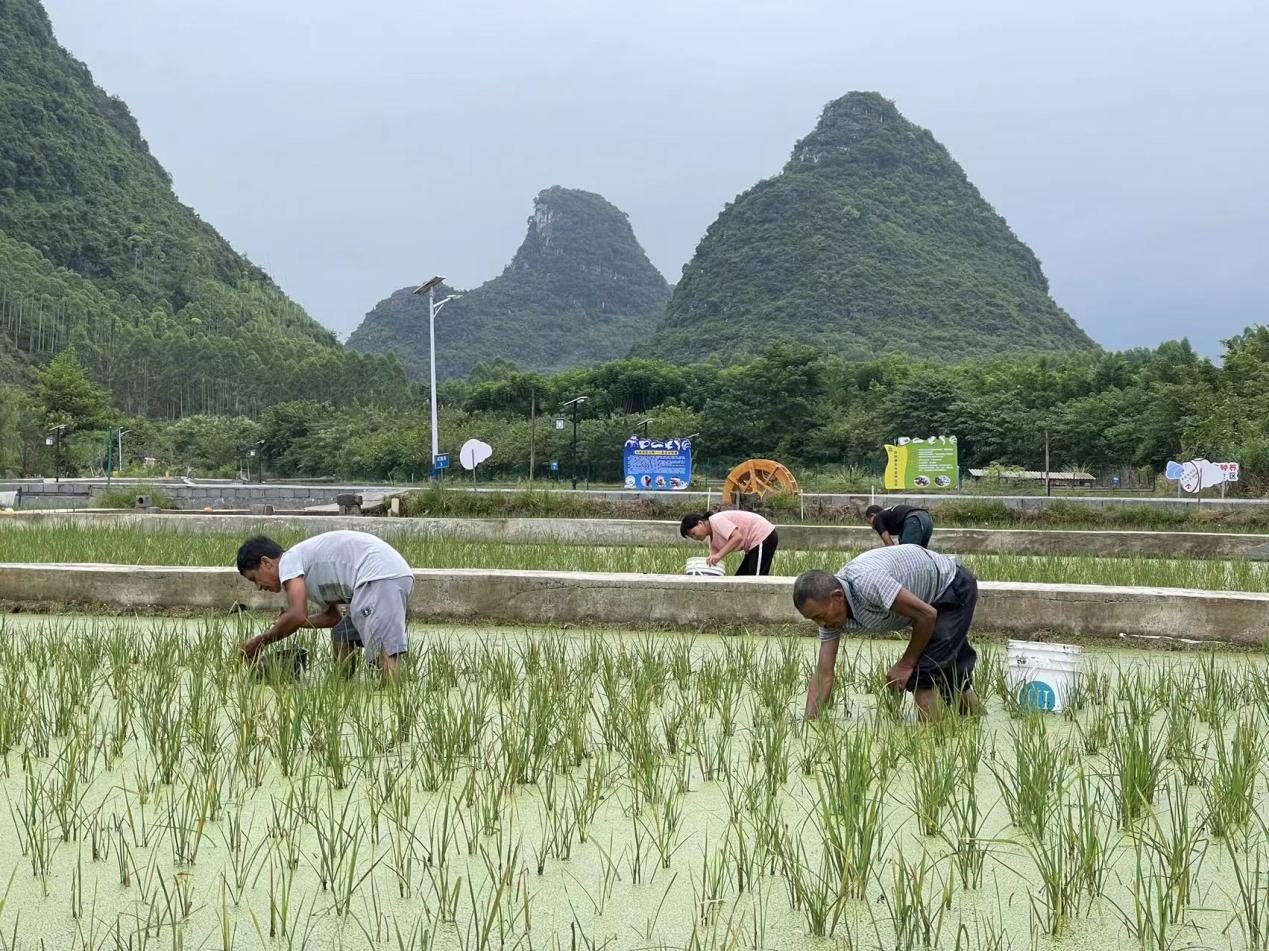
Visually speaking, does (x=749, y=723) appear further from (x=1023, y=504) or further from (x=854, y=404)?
(x=854, y=404)

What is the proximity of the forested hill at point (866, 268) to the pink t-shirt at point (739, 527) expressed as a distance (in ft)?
182

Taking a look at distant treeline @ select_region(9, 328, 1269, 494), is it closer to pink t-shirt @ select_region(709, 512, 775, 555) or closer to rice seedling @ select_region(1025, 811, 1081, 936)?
pink t-shirt @ select_region(709, 512, 775, 555)

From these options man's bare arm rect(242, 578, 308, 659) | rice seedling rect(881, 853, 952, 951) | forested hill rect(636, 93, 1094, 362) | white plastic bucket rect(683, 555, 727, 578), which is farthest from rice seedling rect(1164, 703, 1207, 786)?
forested hill rect(636, 93, 1094, 362)

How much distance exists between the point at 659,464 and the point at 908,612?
754 inches

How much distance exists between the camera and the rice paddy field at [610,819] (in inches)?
88.9

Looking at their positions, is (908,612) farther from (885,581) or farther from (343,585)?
(343,585)

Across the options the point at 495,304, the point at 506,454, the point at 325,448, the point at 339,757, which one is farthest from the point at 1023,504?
the point at 495,304

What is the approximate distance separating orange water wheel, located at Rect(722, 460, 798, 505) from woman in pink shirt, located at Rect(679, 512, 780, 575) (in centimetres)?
1045

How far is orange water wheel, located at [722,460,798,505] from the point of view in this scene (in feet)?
62.2

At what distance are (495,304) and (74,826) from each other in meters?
119

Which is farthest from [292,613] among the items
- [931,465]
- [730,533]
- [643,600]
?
[931,465]

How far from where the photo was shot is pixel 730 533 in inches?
295

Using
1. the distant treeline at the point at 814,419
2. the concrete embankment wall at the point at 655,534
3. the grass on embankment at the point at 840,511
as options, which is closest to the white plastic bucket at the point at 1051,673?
the concrete embankment wall at the point at 655,534

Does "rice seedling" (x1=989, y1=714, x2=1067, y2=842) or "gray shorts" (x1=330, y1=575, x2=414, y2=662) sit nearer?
"rice seedling" (x1=989, y1=714, x2=1067, y2=842)
